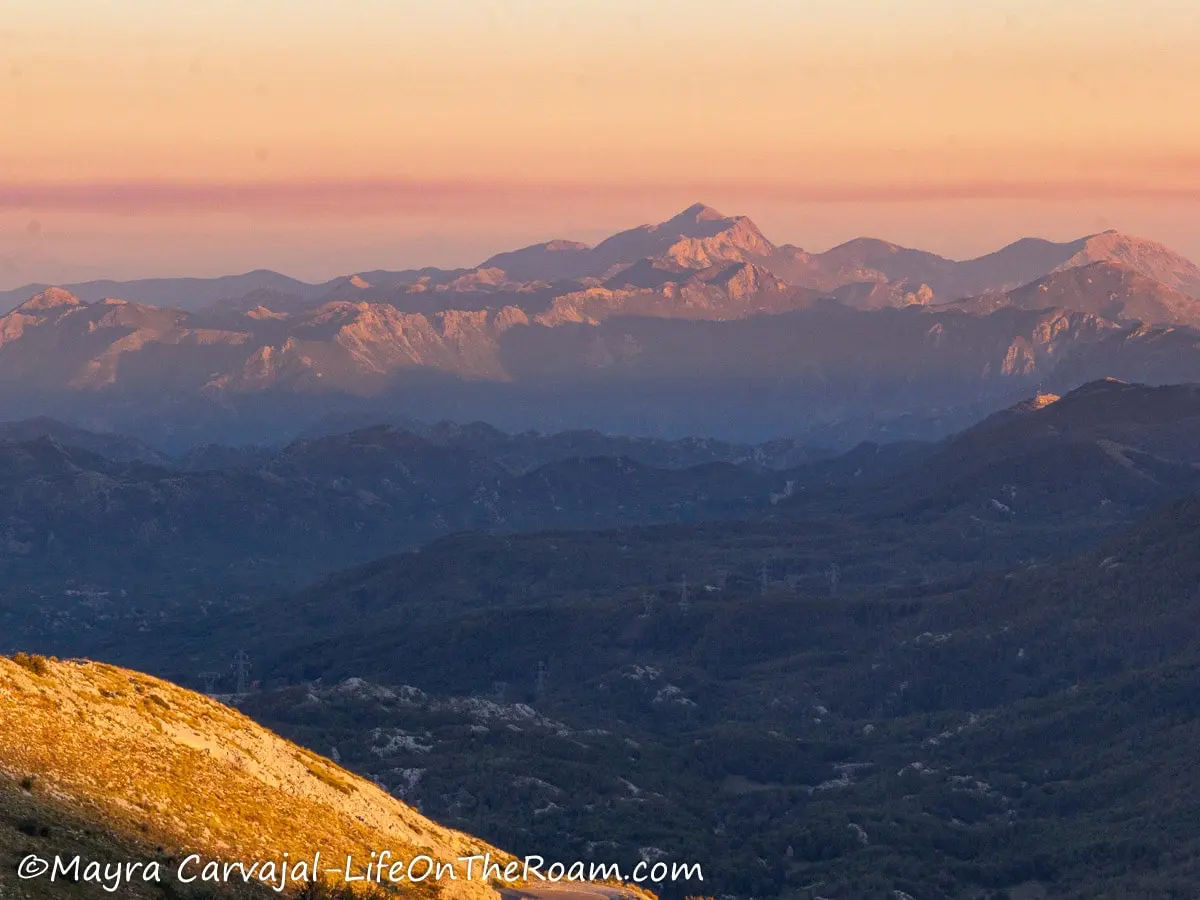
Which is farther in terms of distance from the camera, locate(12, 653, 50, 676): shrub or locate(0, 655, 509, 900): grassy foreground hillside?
locate(12, 653, 50, 676): shrub

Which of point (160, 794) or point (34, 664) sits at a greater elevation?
point (34, 664)

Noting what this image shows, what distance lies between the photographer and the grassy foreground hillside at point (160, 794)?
7600cm

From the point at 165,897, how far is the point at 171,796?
11.4m

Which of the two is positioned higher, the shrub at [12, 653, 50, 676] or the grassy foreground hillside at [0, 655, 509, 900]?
the shrub at [12, 653, 50, 676]

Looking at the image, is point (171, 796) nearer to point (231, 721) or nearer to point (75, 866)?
point (75, 866)

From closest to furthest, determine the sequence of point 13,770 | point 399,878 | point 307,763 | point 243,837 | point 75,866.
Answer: point 75,866 < point 13,770 < point 243,837 < point 399,878 < point 307,763

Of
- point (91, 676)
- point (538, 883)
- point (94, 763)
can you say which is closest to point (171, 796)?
point (94, 763)

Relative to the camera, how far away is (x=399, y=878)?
9162cm

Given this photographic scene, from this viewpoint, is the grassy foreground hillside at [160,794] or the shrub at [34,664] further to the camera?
the shrub at [34,664]

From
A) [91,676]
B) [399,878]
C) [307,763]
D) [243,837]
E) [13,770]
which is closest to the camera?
[13,770]

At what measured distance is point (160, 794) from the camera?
8500cm

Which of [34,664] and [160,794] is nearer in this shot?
[160,794]

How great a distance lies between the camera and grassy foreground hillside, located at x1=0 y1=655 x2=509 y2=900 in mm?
76000

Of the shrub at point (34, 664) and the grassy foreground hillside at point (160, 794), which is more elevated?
the shrub at point (34, 664)
